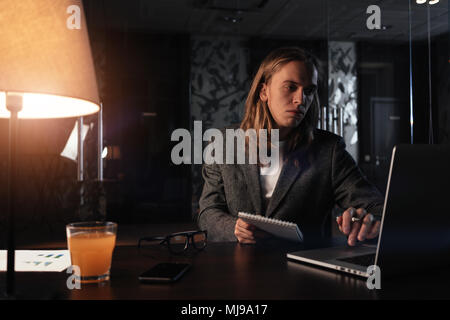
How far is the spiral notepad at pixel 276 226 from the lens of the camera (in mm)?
896

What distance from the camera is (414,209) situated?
2.21 ft

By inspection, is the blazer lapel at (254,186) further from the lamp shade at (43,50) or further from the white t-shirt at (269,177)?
the lamp shade at (43,50)

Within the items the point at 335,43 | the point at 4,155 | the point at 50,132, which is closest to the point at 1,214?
the point at 4,155

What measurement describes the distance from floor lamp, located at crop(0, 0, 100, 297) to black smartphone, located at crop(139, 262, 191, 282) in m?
0.22

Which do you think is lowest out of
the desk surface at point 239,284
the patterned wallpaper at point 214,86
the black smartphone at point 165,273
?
the desk surface at point 239,284

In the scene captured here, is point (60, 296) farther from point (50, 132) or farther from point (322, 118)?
point (50, 132)

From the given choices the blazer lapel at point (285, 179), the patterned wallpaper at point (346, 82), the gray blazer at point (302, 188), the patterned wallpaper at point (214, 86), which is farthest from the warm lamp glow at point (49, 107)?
the patterned wallpaper at point (346, 82)

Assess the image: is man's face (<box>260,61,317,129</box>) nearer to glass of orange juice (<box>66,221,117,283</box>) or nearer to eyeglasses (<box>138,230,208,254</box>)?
eyeglasses (<box>138,230,208,254</box>)

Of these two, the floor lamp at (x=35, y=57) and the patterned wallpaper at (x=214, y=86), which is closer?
the floor lamp at (x=35, y=57)

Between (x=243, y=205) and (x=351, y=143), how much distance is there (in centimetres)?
453

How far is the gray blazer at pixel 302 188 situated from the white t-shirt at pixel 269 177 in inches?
2.2

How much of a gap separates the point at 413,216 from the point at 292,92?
35.1 inches

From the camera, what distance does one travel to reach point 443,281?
711mm
